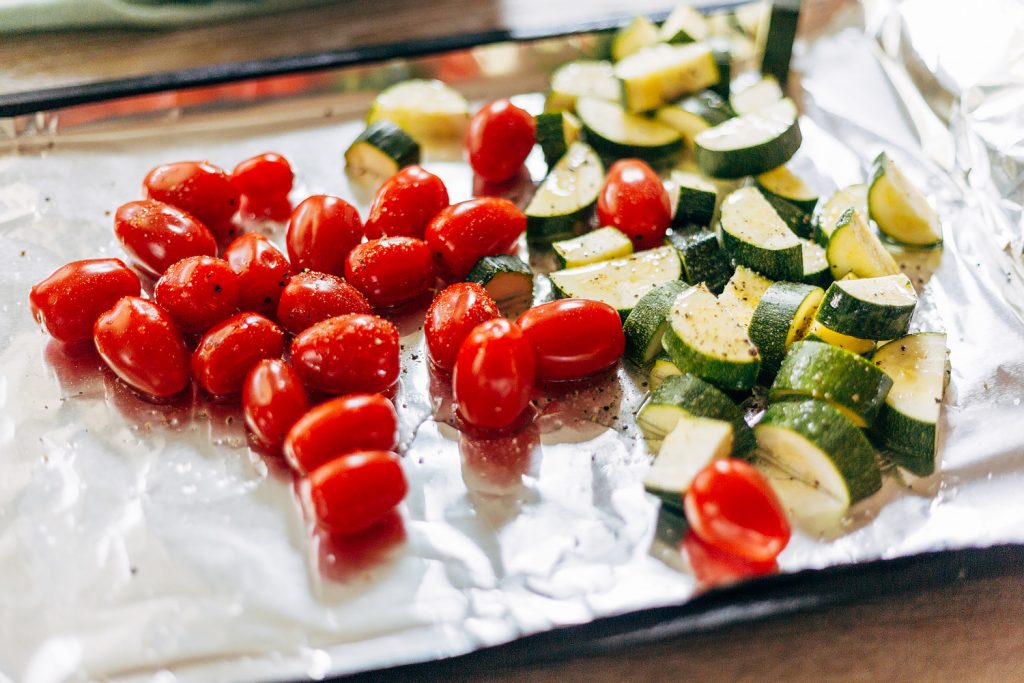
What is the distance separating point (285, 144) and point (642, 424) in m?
1.27

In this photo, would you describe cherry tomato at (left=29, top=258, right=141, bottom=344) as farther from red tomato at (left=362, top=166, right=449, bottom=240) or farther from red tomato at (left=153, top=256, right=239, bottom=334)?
red tomato at (left=362, top=166, right=449, bottom=240)

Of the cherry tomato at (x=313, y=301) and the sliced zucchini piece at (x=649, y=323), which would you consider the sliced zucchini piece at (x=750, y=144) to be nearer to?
the sliced zucchini piece at (x=649, y=323)

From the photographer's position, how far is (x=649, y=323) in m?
1.71

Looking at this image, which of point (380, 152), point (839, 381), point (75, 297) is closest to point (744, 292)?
point (839, 381)

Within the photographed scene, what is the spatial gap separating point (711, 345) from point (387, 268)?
0.66 meters

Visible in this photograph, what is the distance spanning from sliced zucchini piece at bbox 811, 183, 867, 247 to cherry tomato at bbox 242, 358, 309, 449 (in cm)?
117

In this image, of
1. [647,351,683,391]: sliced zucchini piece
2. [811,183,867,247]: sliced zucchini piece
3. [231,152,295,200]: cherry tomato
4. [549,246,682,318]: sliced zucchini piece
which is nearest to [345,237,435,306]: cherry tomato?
[549,246,682,318]: sliced zucchini piece

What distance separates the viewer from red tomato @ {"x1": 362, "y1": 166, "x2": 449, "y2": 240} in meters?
1.94

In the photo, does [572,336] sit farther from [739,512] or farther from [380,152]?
[380,152]

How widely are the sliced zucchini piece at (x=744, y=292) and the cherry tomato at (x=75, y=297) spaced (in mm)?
1199

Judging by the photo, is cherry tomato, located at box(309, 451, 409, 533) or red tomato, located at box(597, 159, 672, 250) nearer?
cherry tomato, located at box(309, 451, 409, 533)

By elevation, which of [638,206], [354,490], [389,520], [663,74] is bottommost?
[389,520]

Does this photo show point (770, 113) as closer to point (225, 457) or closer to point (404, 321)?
point (404, 321)

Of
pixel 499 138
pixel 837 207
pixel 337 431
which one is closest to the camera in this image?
pixel 337 431
